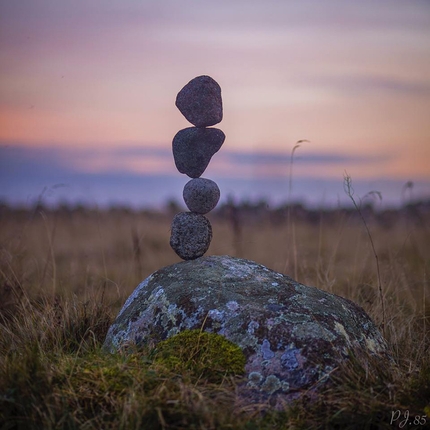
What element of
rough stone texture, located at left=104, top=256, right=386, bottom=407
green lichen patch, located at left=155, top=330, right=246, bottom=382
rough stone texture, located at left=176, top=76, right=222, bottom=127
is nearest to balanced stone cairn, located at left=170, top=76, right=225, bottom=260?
rough stone texture, located at left=176, top=76, right=222, bottom=127

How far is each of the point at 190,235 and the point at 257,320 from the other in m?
1.18

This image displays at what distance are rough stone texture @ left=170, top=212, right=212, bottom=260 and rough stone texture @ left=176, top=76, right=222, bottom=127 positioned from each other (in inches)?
33.5

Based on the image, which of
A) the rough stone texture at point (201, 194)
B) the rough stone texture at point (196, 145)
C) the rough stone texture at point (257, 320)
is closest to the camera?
the rough stone texture at point (257, 320)

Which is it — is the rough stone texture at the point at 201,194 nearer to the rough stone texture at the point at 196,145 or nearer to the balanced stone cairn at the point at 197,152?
the balanced stone cairn at the point at 197,152

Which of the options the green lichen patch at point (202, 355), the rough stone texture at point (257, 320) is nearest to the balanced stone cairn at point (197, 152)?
the rough stone texture at point (257, 320)

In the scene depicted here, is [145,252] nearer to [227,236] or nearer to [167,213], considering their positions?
[227,236]

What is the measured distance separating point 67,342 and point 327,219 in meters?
15.7

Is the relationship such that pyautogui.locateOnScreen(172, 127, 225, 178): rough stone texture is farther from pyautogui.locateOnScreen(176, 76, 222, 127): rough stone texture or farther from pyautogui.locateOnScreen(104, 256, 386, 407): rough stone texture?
pyautogui.locateOnScreen(104, 256, 386, 407): rough stone texture

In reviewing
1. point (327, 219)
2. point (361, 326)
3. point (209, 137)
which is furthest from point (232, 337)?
point (327, 219)

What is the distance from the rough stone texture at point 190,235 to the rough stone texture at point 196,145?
0.48 meters

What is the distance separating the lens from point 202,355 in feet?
11.1

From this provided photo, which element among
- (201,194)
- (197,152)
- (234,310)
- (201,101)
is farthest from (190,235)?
(201,101)

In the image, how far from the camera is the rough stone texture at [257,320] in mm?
3273

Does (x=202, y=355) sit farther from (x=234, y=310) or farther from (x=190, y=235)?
(x=190, y=235)
